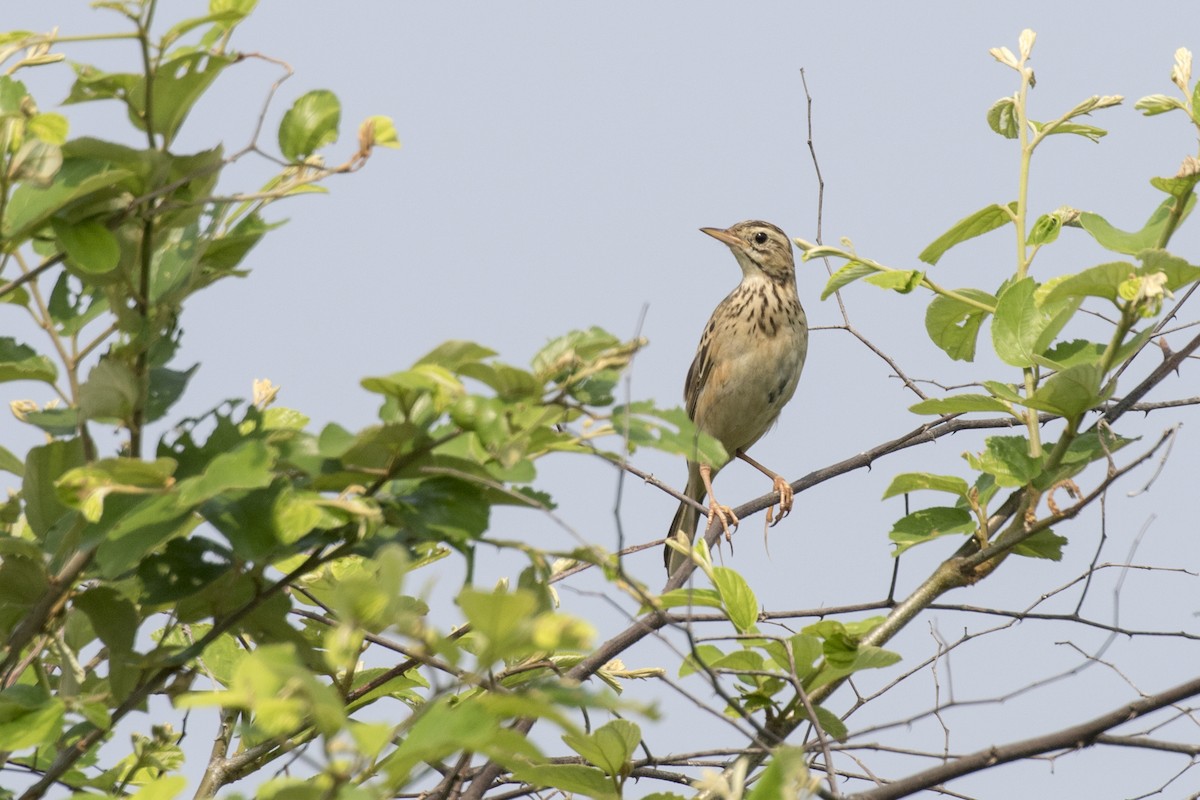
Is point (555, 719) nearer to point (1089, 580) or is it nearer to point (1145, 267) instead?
point (1145, 267)

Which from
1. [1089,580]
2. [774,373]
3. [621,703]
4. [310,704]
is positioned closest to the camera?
[310,704]

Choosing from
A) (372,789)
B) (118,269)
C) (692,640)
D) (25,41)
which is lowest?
(372,789)

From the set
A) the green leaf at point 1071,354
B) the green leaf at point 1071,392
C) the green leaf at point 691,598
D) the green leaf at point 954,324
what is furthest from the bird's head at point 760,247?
the green leaf at point 691,598

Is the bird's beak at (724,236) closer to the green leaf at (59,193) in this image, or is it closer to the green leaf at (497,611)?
the green leaf at (59,193)

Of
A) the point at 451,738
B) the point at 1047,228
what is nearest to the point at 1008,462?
the point at 1047,228

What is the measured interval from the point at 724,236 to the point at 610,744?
6.30m

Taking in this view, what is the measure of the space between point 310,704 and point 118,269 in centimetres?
99

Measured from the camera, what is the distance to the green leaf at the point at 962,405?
9.43ft

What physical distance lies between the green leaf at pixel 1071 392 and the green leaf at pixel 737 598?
677 mm

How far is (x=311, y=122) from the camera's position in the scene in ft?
7.23

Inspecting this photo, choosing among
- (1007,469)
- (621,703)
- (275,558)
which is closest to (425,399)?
(275,558)

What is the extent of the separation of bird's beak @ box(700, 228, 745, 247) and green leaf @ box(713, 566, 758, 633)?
5740 mm

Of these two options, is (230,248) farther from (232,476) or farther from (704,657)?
(704,657)

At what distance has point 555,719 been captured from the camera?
1.54 m
